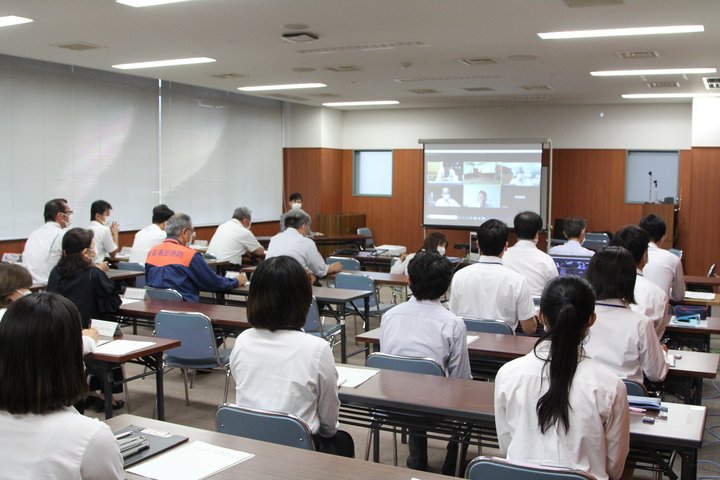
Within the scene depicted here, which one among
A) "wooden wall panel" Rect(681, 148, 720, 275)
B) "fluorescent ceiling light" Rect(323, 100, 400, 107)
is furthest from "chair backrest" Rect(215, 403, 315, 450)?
"wooden wall panel" Rect(681, 148, 720, 275)

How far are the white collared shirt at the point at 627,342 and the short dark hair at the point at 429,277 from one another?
784 millimetres

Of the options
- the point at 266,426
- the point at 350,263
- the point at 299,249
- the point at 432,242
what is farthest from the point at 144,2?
the point at 266,426

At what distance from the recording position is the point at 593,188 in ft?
41.5

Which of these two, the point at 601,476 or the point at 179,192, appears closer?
the point at 601,476

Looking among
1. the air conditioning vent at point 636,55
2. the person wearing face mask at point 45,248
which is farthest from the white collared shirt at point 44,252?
the air conditioning vent at point 636,55

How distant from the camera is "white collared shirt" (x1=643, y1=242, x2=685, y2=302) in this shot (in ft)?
18.1

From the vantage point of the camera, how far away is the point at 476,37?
22.8ft

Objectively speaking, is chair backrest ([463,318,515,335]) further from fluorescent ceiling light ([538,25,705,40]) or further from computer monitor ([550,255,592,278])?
fluorescent ceiling light ([538,25,705,40])

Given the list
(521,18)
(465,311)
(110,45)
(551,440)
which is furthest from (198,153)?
(551,440)

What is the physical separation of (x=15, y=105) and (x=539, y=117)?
8.77m

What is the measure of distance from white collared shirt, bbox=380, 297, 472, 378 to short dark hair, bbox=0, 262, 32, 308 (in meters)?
1.86

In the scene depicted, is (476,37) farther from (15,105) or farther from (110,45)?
(15,105)

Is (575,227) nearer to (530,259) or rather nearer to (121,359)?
(530,259)

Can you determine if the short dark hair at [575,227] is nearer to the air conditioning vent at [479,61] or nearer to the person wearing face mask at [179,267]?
the air conditioning vent at [479,61]
